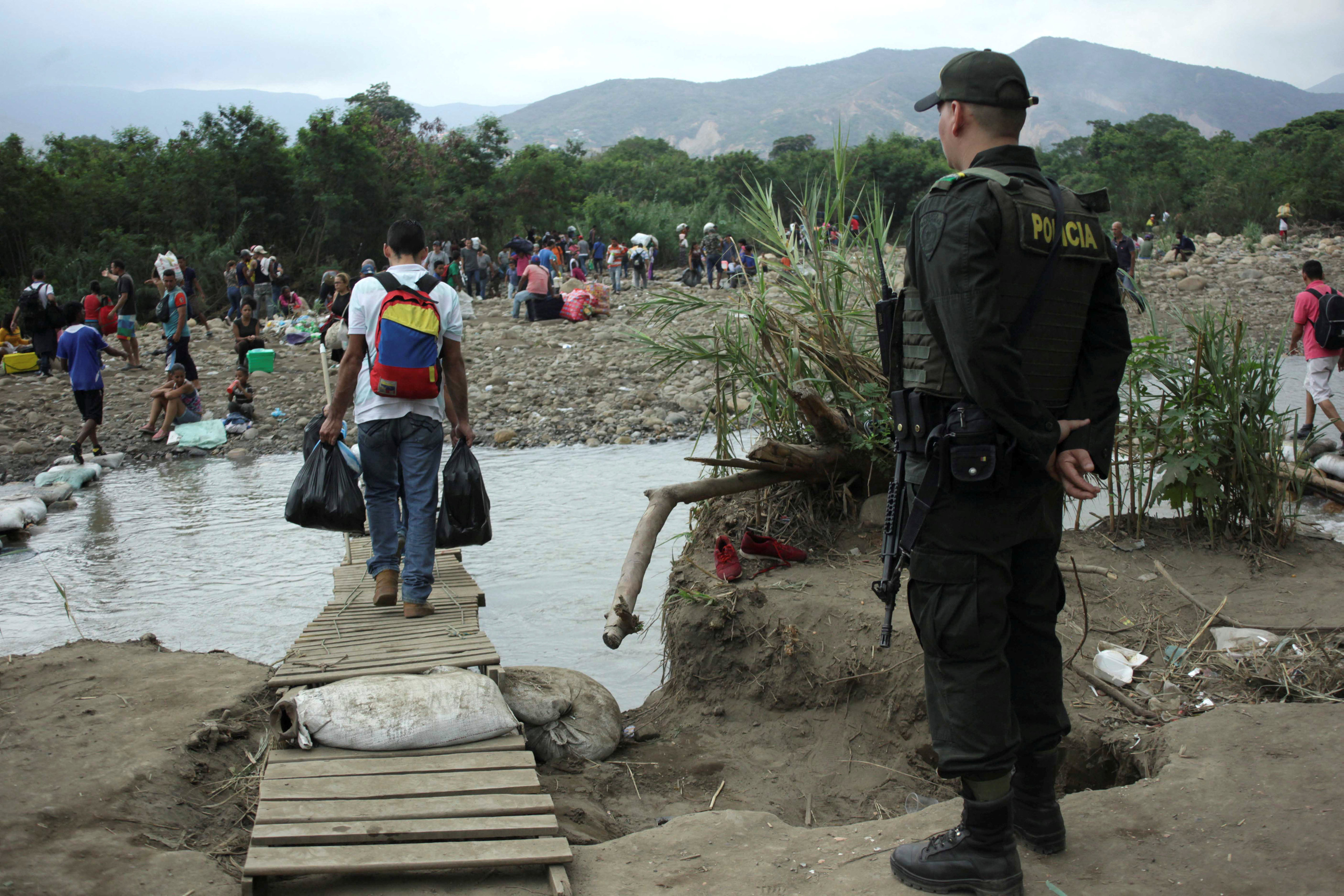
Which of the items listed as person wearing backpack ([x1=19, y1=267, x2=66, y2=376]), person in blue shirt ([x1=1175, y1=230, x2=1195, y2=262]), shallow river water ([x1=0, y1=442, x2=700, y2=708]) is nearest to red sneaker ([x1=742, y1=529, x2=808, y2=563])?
shallow river water ([x1=0, y1=442, x2=700, y2=708])

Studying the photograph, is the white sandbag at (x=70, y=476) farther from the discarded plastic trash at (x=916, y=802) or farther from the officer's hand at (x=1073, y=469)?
the officer's hand at (x=1073, y=469)

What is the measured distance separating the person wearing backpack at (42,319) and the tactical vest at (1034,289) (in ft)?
46.5

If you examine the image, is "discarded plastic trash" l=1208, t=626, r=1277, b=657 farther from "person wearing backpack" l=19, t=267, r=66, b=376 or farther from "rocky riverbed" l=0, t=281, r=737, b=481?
"person wearing backpack" l=19, t=267, r=66, b=376

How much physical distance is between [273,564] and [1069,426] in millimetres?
6288

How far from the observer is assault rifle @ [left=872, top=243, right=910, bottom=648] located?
2238 millimetres

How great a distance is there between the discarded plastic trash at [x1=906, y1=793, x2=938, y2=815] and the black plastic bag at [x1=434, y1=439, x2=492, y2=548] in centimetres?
197

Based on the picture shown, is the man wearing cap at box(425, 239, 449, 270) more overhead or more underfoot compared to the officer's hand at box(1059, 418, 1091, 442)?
more overhead

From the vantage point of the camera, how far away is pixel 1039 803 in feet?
7.34

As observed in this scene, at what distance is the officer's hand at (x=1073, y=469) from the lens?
2053 mm

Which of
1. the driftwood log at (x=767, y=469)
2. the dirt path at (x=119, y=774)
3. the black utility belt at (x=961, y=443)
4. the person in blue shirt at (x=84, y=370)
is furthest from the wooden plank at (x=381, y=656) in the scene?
the person in blue shirt at (x=84, y=370)

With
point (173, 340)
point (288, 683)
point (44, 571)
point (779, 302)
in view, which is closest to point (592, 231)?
point (173, 340)

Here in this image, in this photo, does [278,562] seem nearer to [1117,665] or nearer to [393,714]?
[393,714]

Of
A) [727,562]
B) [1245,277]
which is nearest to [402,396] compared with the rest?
[727,562]

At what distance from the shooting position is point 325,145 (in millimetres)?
25641
